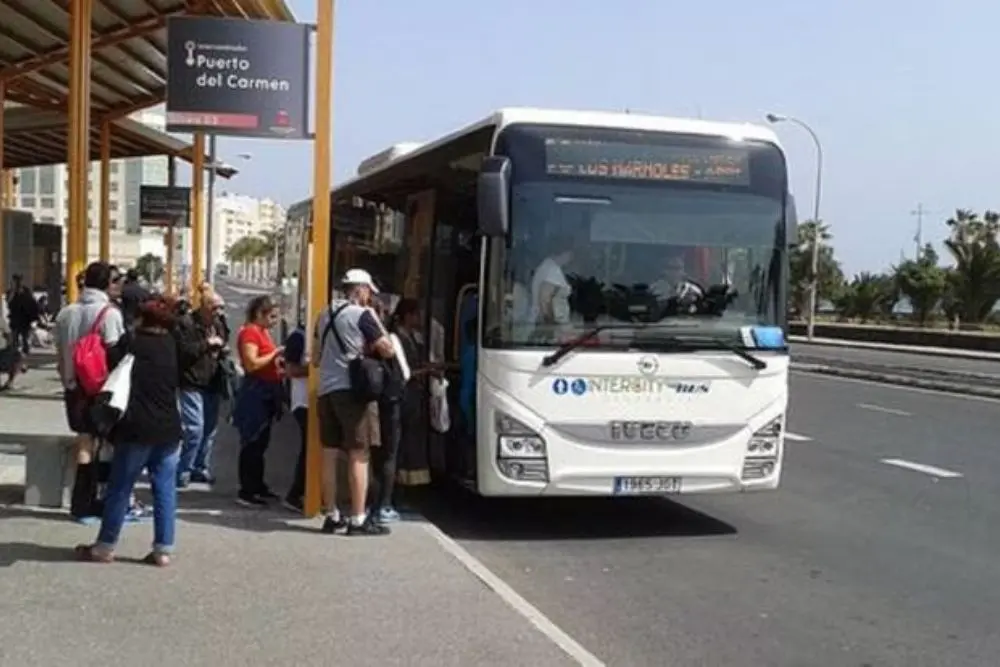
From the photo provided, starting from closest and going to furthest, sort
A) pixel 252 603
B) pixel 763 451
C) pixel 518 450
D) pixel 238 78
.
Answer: pixel 252 603, pixel 518 450, pixel 763 451, pixel 238 78

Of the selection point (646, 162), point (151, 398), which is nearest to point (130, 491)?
point (151, 398)

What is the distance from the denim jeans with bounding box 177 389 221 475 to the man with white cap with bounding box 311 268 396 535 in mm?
1649

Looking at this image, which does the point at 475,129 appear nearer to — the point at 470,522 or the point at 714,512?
the point at 470,522

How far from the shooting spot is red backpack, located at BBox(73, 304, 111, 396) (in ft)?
27.2

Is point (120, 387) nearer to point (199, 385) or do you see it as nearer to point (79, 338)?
point (79, 338)

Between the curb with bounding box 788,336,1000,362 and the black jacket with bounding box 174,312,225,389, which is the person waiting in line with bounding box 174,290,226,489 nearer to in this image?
the black jacket with bounding box 174,312,225,389

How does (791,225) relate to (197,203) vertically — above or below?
below

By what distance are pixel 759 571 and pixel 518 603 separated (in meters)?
2.27

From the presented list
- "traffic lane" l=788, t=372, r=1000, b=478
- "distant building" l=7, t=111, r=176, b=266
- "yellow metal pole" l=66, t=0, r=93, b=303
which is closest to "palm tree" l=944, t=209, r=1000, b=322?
"traffic lane" l=788, t=372, r=1000, b=478

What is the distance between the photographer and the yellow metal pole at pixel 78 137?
1595cm

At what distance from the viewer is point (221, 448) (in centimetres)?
1346

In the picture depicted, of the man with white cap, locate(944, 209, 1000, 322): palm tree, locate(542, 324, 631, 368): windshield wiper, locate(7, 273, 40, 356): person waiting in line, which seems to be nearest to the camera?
the man with white cap

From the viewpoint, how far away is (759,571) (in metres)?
8.50

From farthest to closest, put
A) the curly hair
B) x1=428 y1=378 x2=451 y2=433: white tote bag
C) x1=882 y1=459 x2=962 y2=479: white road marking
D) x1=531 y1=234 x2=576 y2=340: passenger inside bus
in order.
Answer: x1=882 y1=459 x2=962 y2=479: white road marking < x1=428 y1=378 x2=451 y2=433: white tote bag < x1=531 y1=234 x2=576 y2=340: passenger inside bus < the curly hair
